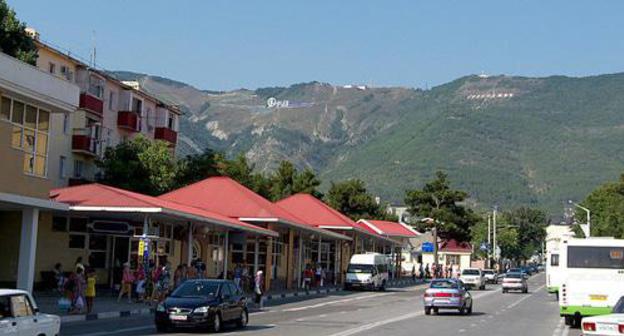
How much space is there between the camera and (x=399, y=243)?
97.8m

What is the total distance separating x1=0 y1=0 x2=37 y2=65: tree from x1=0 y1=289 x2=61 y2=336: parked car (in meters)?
34.5

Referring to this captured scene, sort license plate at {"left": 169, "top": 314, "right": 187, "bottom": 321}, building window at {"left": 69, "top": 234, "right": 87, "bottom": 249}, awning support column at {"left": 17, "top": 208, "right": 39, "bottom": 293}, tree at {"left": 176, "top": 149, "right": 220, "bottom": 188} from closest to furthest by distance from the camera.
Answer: license plate at {"left": 169, "top": 314, "right": 187, "bottom": 321}, awning support column at {"left": 17, "top": 208, "right": 39, "bottom": 293}, building window at {"left": 69, "top": 234, "right": 87, "bottom": 249}, tree at {"left": 176, "top": 149, "right": 220, "bottom": 188}

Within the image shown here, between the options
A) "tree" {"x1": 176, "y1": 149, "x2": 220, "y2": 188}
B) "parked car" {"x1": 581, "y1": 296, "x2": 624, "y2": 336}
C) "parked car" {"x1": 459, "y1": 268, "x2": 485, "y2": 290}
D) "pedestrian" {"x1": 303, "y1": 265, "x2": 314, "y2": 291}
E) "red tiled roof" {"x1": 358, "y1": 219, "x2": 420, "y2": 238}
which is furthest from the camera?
"red tiled roof" {"x1": 358, "y1": 219, "x2": 420, "y2": 238}

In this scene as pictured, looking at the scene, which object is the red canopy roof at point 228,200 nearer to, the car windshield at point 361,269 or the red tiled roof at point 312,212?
the car windshield at point 361,269

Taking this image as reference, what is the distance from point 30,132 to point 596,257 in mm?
19666

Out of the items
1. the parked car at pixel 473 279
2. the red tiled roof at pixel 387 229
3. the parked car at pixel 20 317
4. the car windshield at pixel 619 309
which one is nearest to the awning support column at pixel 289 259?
the parked car at pixel 473 279

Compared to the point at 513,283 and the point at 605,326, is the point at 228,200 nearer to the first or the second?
the point at 513,283

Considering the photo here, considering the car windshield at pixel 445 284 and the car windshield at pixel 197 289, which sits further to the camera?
the car windshield at pixel 445 284

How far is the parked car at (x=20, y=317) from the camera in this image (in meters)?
16.2

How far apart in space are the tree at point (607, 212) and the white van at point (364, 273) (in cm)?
3049

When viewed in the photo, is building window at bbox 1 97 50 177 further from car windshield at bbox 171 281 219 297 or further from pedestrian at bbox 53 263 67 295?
car windshield at bbox 171 281 219 297

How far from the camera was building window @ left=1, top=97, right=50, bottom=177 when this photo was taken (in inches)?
1215

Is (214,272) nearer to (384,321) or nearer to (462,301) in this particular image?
(462,301)

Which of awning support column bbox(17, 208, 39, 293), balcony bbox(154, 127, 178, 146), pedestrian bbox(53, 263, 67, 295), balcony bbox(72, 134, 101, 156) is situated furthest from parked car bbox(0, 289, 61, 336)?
balcony bbox(154, 127, 178, 146)
